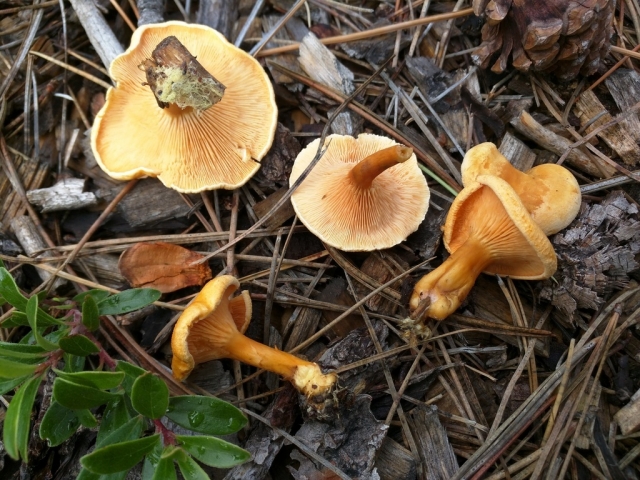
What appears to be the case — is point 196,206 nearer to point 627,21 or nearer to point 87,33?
point 87,33

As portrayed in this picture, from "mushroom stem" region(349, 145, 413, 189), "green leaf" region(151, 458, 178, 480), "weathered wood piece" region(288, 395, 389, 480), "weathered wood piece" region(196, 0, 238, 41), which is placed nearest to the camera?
"green leaf" region(151, 458, 178, 480)

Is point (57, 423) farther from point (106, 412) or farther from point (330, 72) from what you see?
point (330, 72)

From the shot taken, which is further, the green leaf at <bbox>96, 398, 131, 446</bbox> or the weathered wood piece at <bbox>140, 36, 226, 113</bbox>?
the weathered wood piece at <bbox>140, 36, 226, 113</bbox>

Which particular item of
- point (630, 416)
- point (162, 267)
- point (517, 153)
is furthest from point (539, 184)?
point (162, 267)

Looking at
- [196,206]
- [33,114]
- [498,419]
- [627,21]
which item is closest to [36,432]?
[196,206]

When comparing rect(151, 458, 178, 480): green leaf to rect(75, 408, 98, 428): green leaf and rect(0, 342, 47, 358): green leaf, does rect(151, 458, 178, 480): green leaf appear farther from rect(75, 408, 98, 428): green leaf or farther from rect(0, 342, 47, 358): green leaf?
rect(0, 342, 47, 358): green leaf

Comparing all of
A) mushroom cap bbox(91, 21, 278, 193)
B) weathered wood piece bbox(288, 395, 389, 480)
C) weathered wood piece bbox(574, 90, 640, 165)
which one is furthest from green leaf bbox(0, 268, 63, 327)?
weathered wood piece bbox(574, 90, 640, 165)
